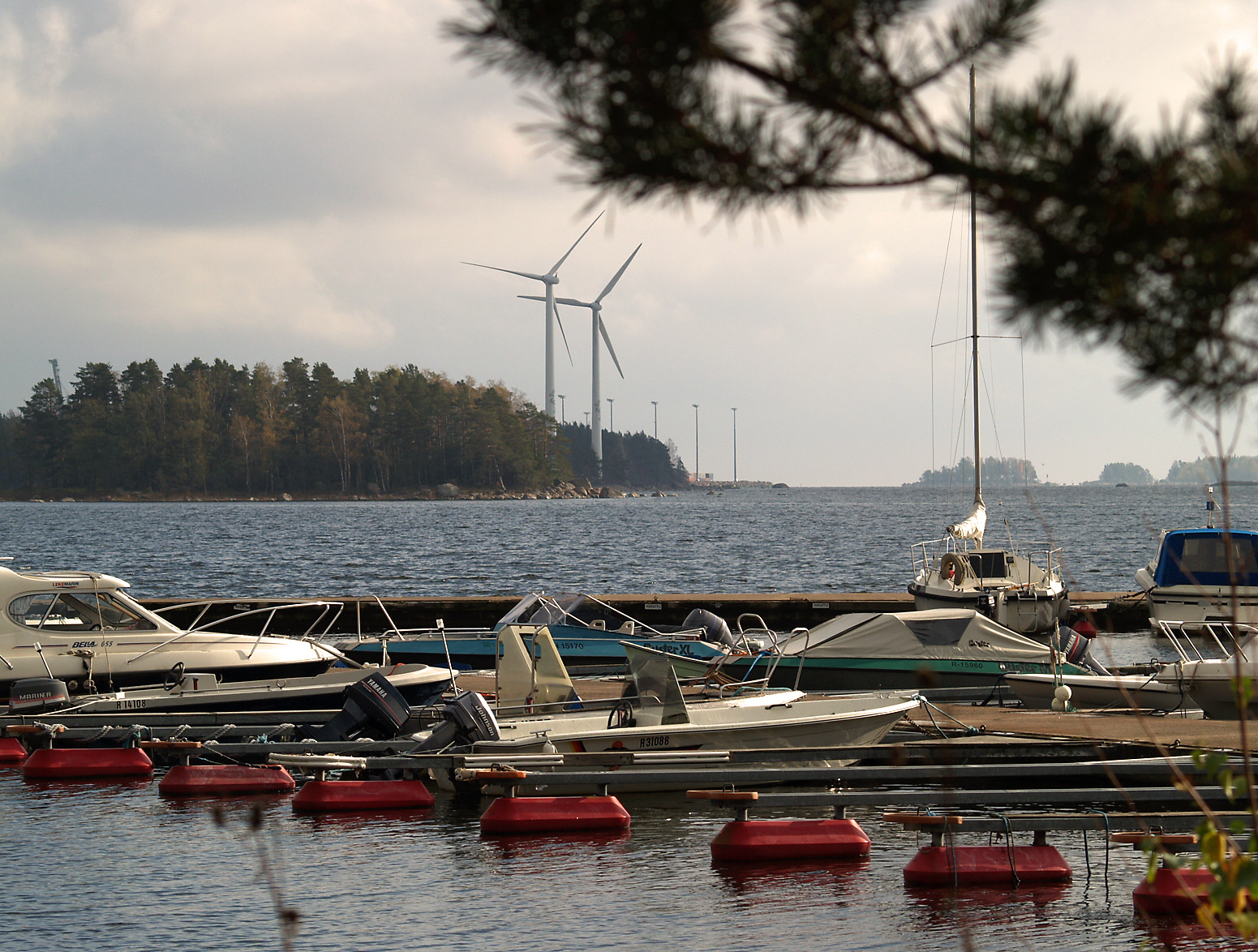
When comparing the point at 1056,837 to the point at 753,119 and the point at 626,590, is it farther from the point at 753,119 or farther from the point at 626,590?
the point at 626,590

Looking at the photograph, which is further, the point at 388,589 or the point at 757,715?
the point at 388,589

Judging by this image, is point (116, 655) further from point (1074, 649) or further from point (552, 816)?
point (1074, 649)

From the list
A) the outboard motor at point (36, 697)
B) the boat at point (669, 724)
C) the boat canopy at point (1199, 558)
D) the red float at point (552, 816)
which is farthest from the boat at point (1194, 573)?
the outboard motor at point (36, 697)

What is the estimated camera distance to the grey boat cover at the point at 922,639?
19812 mm

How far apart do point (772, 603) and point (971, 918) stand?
21426mm

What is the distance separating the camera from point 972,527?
31.2 meters

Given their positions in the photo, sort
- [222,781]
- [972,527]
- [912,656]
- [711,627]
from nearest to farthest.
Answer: [222,781]
[912,656]
[711,627]
[972,527]

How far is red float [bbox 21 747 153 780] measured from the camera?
53.5 ft

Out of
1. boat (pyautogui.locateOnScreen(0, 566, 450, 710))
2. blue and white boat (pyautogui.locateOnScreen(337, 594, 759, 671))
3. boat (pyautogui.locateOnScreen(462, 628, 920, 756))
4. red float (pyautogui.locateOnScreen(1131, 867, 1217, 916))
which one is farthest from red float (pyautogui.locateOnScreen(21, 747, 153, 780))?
red float (pyautogui.locateOnScreen(1131, 867, 1217, 916))

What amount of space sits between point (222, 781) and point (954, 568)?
1852 centimetres

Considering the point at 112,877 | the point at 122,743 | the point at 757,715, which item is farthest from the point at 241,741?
the point at 757,715

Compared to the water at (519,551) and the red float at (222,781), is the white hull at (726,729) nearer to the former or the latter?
the red float at (222,781)

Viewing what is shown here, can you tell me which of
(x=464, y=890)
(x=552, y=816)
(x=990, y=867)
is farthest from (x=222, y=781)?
(x=990, y=867)

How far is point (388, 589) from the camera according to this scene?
5141 centimetres
